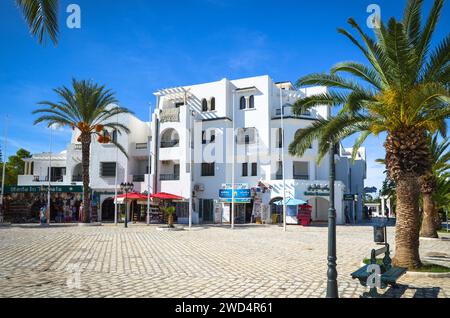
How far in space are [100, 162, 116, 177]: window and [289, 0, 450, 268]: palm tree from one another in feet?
103

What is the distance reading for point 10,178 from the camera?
50906mm

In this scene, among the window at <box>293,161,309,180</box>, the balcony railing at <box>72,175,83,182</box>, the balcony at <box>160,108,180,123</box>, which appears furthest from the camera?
the balcony railing at <box>72,175,83,182</box>

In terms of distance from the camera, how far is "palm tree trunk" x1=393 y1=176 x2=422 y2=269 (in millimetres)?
10641

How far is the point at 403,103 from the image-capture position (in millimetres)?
10516

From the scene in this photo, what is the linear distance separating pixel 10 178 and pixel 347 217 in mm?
43825

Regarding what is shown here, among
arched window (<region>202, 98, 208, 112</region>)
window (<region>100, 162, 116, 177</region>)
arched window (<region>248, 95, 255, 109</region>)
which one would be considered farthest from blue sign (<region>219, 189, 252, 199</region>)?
window (<region>100, 162, 116, 177</region>)

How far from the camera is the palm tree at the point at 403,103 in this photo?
32.7 ft

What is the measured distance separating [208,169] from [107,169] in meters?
10.7

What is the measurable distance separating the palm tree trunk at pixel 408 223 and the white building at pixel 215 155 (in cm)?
2517

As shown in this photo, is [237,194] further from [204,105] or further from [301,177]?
[204,105]

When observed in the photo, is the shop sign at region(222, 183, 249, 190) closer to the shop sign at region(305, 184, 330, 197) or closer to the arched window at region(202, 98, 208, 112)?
the shop sign at region(305, 184, 330, 197)

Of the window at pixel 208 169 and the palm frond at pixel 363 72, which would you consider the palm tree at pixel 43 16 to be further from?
the window at pixel 208 169
